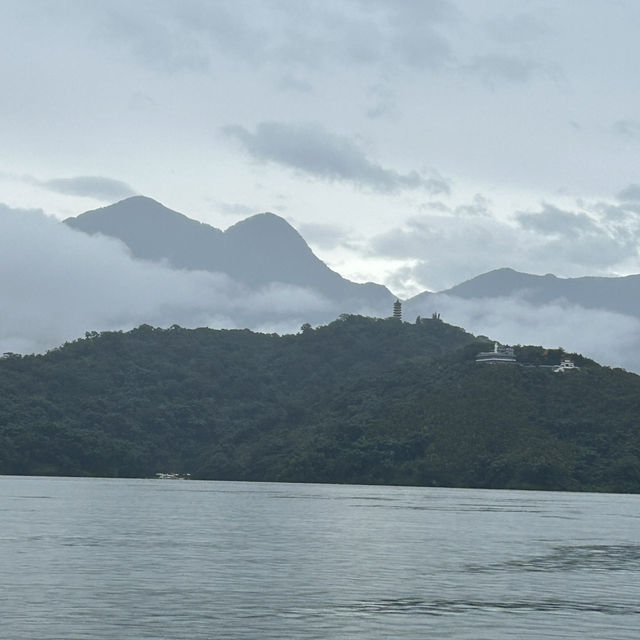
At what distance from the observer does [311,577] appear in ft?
259

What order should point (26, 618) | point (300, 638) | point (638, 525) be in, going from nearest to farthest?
point (300, 638)
point (26, 618)
point (638, 525)

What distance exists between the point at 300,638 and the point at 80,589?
65.8 feet

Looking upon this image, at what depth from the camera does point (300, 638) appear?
5384 cm

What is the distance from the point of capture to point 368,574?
82.3 meters

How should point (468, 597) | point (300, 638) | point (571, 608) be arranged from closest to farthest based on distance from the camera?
point (300, 638) < point (571, 608) < point (468, 597)

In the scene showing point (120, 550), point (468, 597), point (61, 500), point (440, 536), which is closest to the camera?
point (468, 597)

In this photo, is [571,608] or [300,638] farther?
[571,608]

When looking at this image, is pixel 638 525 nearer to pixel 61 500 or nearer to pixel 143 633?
pixel 61 500

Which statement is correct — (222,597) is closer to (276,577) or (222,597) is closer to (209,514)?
(276,577)

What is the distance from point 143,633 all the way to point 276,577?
2547 centimetres

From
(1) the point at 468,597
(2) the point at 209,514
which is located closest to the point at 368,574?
(1) the point at 468,597

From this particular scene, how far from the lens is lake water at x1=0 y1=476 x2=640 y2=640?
57594mm

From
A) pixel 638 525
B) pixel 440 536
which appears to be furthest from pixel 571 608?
pixel 638 525

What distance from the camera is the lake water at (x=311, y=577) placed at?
57594 millimetres
